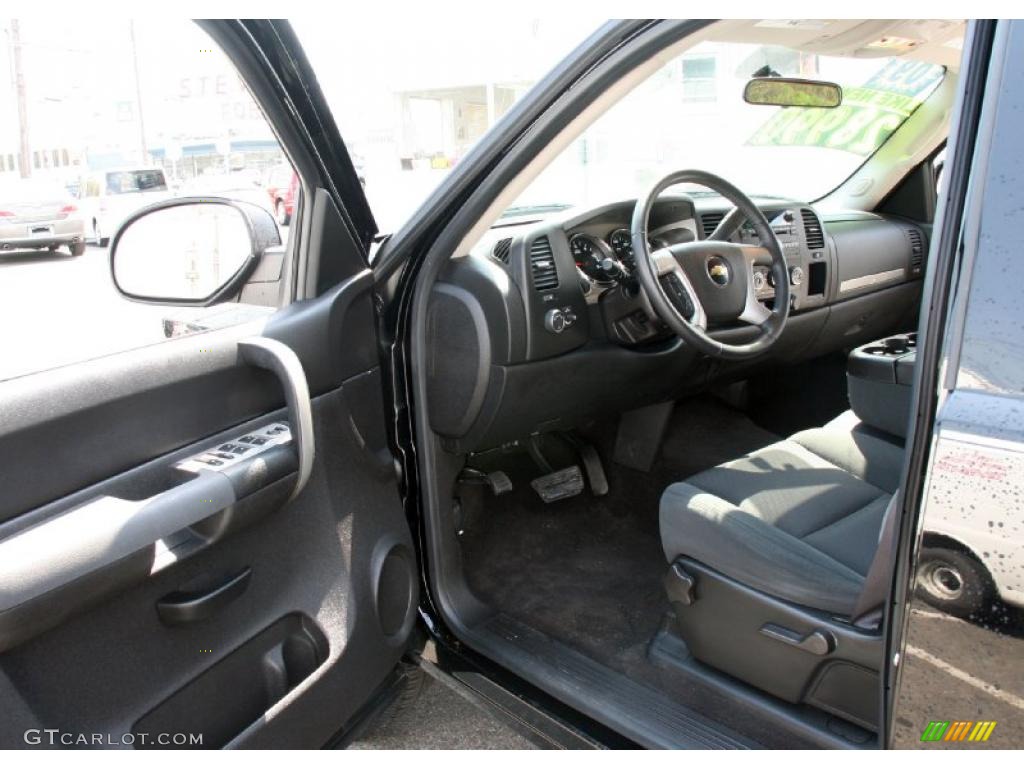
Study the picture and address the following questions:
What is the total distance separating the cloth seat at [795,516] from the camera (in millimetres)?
1632

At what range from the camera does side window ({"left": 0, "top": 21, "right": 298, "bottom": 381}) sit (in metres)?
1.35

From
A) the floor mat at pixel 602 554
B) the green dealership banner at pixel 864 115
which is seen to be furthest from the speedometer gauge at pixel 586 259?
→ the green dealership banner at pixel 864 115

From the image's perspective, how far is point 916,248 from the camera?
3.38m

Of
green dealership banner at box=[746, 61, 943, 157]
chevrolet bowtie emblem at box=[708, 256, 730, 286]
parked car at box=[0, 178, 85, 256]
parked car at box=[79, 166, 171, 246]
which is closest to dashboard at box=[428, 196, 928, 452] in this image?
chevrolet bowtie emblem at box=[708, 256, 730, 286]

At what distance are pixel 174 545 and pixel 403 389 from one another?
2.35 feet

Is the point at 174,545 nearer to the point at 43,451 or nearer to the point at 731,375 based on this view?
the point at 43,451

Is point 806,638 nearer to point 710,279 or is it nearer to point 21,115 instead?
point 710,279

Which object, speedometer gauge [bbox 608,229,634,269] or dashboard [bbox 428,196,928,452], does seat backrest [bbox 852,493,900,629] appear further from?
speedometer gauge [bbox 608,229,634,269]

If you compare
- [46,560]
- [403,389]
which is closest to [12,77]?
[46,560]

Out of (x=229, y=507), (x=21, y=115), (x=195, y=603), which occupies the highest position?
(x=21, y=115)

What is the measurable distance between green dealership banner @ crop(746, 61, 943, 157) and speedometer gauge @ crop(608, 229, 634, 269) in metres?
1.23

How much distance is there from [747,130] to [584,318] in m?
2.13

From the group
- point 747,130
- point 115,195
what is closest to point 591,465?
point 115,195

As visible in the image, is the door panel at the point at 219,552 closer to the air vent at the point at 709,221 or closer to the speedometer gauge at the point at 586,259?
the speedometer gauge at the point at 586,259
